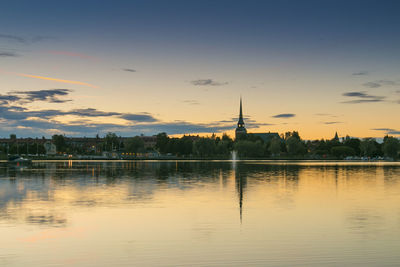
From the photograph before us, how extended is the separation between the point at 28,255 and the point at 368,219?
18458 mm

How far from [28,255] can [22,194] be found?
75.8ft

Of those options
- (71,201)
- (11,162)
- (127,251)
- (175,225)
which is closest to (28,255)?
(127,251)

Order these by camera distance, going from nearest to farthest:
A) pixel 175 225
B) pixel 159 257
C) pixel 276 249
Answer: pixel 159 257 < pixel 276 249 < pixel 175 225

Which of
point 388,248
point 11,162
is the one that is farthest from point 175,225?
point 11,162

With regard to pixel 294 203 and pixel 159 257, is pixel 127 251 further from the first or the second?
pixel 294 203

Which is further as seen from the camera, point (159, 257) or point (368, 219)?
point (368, 219)

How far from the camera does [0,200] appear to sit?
33594mm

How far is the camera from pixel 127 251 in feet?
56.9

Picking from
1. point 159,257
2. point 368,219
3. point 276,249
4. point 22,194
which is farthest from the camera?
point 22,194

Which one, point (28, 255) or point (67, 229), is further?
point (67, 229)

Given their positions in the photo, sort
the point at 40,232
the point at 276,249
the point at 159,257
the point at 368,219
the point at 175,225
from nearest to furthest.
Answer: the point at 159,257 < the point at 276,249 < the point at 40,232 < the point at 175,225 < the point at 368,219

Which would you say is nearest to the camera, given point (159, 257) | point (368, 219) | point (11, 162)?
point (159, 257)

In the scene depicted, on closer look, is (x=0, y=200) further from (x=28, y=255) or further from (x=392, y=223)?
(x=392, y=223)

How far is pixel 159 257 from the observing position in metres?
16.4
